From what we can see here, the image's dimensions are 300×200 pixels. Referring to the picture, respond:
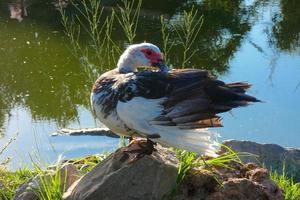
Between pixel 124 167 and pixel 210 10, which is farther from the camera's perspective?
pixel 210 10

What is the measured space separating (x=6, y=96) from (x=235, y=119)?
254 centimetres

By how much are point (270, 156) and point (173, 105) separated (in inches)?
76.6

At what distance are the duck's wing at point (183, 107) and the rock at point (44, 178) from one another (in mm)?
782

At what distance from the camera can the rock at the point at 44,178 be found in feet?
11.1

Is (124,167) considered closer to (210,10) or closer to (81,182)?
(81,182)

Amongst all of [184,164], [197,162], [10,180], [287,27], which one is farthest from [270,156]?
[287,27]

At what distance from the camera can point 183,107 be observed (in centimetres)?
274

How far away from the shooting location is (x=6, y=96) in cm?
694

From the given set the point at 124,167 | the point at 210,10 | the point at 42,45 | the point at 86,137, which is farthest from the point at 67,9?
the point at 124,167

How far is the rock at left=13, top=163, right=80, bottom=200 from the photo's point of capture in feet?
11.1

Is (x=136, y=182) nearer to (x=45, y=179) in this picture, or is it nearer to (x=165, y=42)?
(x=45, y=179)

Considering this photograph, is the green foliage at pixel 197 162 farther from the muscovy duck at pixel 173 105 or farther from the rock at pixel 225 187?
the muscovy duck at pixel 173 105

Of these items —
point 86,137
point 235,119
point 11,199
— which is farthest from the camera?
point 235,119

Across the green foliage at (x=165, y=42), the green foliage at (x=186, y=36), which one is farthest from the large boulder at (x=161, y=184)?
the green foliage at (x=186, y=36)
